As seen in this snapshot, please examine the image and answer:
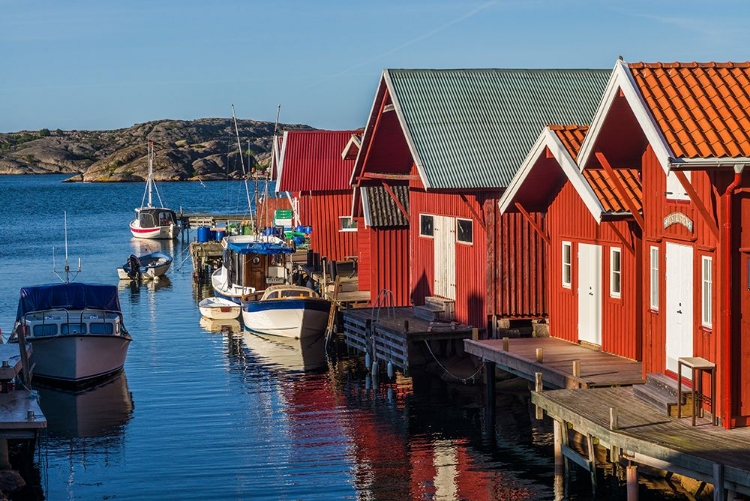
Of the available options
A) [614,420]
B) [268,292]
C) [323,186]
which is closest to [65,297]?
[268,292]

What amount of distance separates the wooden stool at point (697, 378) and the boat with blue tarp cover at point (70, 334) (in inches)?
754

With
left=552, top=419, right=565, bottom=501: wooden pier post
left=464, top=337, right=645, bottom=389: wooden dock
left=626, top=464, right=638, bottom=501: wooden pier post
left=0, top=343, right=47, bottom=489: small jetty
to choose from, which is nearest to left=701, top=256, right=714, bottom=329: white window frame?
left=626, top=464, right=638, bottom=501: wooden pier post

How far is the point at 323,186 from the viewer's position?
51.9m

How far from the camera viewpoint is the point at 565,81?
33.2 m

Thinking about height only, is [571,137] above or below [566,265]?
above

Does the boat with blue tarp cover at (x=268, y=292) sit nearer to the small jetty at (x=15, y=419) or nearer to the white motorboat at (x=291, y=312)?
the white motorboat at (x=291, y=312)

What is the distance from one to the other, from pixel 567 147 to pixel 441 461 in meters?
6.69

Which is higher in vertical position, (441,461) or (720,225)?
(720,225)

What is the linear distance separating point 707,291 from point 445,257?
14.0m

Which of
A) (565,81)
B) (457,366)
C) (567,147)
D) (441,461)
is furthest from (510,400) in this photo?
(565,81)

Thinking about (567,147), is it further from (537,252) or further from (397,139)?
(397,139)

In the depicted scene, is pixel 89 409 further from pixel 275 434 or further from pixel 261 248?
pixel 261 248

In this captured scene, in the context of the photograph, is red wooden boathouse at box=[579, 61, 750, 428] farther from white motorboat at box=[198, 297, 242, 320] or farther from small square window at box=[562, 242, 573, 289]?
white motorboat at box=[198, 297, 242, 320]

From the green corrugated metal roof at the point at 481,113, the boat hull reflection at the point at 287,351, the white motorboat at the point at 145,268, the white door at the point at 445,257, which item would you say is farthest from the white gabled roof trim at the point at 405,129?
the white motorboat at the point at 145,268
